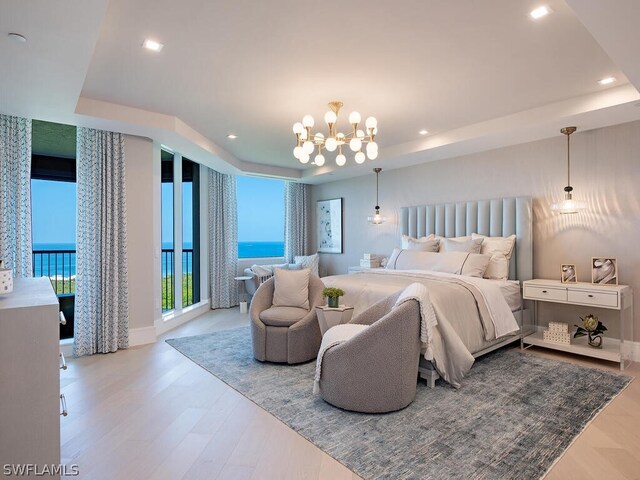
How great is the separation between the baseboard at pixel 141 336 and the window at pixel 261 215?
3.46 m

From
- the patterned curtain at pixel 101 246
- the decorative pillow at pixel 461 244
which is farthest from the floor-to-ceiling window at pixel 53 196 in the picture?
the decorative pillow at pixel 461 244

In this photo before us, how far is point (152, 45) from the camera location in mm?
2562

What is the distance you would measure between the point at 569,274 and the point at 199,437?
4056 millimetres

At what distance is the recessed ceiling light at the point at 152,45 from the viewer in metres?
2.51

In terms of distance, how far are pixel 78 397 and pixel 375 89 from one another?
3.63m

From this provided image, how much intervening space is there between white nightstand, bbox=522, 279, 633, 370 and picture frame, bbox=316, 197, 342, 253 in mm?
3805

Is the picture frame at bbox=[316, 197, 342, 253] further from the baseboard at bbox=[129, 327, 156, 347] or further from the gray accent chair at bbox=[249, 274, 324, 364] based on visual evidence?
the baseboard at bbox=[129, 327, 156, 347]

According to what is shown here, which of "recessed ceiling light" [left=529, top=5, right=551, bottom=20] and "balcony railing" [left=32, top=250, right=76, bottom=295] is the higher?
"recessed ceiling light" [left=529, top=5, right=551, bottom=20]

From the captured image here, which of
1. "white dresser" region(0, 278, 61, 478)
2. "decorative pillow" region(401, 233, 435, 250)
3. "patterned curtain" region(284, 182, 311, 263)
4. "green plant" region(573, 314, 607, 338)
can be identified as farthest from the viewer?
"patterned curtain" region(284, 182, 311, 263)

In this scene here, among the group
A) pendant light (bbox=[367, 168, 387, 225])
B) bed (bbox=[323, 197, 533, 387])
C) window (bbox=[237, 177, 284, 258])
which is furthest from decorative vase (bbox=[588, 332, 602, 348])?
window (bbox=[237, 177, 284, 258])

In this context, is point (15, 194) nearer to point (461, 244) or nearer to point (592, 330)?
point (461, 244)

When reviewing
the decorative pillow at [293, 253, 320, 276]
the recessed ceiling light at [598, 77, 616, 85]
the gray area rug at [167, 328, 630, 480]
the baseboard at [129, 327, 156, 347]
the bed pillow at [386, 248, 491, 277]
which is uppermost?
the recessed ceiling light at [598, 77, 616, 85]

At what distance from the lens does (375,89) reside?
11.0ft

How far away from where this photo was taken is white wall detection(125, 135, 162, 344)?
4344 mm
